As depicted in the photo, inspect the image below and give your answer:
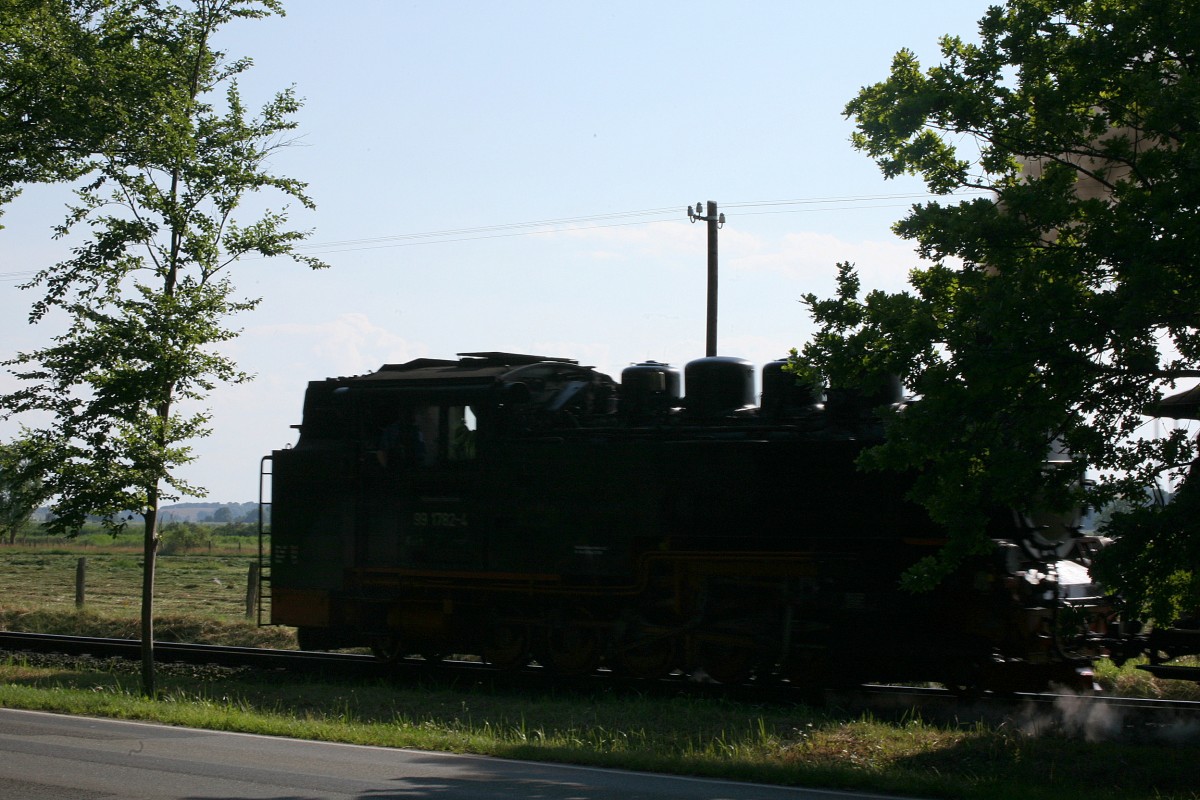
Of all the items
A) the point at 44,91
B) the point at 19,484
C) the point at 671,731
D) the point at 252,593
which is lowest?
the point at 671,731

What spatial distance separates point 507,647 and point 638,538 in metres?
2.25

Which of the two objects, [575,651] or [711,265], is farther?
[711,265]

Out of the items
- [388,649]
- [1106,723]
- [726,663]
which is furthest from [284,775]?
[1106,723]

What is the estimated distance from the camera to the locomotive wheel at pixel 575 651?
13305mm

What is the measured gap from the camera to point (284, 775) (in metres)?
8.23

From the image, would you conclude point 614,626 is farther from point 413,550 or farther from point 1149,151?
point 1149,151

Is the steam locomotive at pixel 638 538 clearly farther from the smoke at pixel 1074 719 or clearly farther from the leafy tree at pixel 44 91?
the leafy tree at pixel 44 91

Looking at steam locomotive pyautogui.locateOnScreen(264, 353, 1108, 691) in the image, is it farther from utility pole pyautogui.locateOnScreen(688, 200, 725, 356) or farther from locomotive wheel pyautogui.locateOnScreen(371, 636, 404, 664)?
utility pole pyautogui.locateOnScreen(688, 200, 725, 356)

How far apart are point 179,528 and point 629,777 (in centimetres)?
5857

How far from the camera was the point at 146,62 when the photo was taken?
13.6 meters

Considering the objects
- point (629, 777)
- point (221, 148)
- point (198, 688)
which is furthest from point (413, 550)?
point (629, 777)

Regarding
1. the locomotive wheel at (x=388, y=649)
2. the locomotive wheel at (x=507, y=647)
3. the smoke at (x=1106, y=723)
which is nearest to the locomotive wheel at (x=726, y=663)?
the locomotive wheel at (x=507, y=647)

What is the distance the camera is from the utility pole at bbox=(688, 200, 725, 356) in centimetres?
2238

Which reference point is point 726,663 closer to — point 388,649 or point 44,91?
point 388,649
